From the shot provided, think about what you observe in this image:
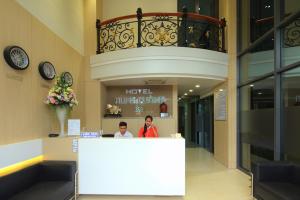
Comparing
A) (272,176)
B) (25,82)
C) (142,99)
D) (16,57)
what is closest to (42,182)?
(25,82)

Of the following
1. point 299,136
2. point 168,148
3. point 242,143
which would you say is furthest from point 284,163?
point 242,143

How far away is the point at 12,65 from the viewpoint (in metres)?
4.14

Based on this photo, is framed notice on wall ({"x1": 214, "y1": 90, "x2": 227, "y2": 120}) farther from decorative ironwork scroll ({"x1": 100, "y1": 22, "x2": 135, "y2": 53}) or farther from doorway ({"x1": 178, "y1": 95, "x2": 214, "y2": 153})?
decorative ironwork scroll ({"x1": 100, "y1": 22, "x2": 135, "y2": 53})

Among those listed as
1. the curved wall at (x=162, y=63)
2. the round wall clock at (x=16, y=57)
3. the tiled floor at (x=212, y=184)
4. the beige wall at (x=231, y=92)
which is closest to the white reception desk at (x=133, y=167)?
the tiled floor at (x=212, y=184)

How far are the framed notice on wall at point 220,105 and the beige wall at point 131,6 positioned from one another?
10.7ft

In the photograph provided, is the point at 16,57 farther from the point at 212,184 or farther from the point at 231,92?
the point at 231,92

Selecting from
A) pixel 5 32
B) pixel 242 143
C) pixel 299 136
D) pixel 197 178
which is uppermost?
pixel 5 32

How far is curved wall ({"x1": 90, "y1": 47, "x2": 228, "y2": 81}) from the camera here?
6633 mm

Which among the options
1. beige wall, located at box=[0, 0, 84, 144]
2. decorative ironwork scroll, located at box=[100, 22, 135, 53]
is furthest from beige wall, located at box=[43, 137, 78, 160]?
decorative ironwork scroll, located at box=[100, 22, 135, 53]

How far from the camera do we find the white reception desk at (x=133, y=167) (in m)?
4.74

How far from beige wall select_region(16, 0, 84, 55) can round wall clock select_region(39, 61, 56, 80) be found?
35.5 inches

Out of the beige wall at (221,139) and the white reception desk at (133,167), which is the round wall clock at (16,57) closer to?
the white reception desk at (133,167)

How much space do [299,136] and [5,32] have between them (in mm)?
5129

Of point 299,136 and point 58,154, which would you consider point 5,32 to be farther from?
point 299,136
